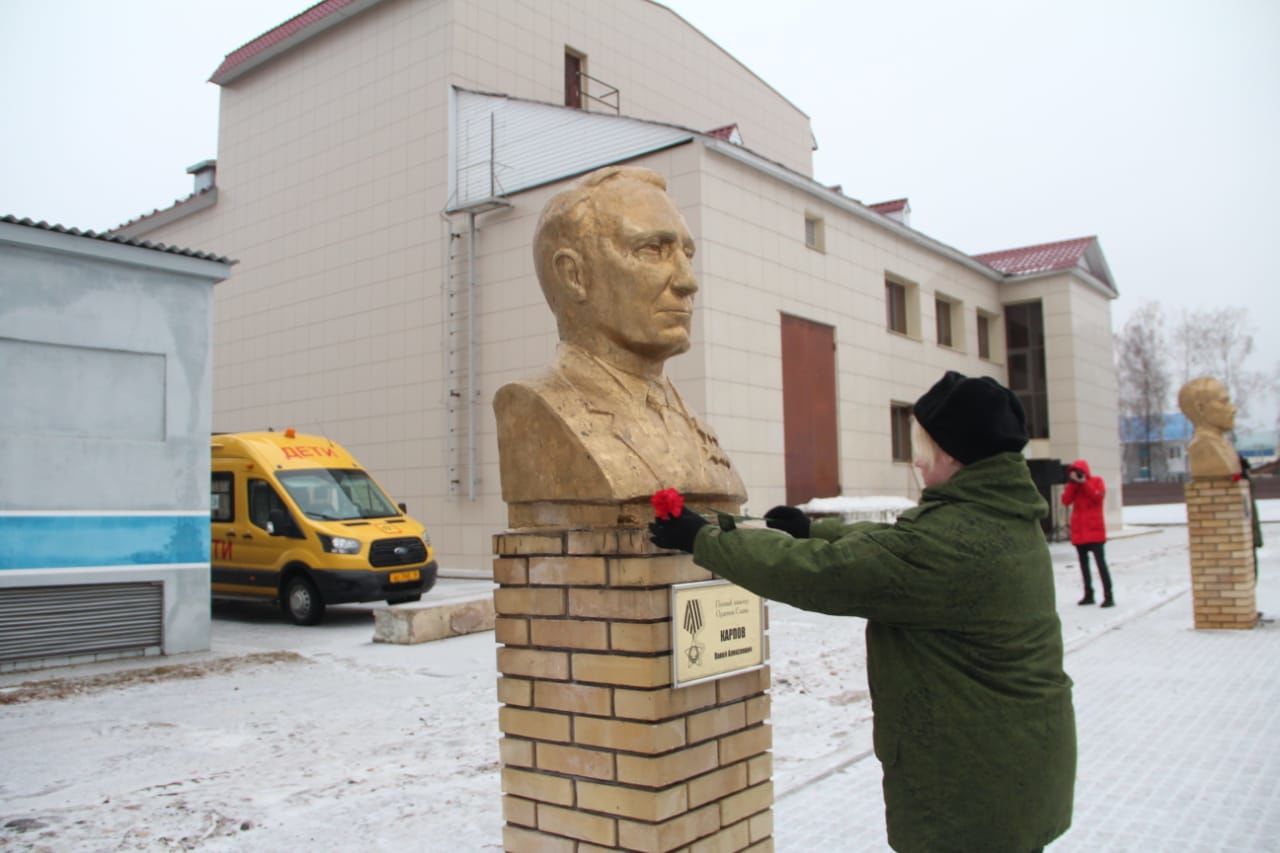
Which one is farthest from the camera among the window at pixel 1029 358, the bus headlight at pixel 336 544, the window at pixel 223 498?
the window at pixel 1029 358

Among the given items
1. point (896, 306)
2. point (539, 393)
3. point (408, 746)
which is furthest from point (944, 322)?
point (539, 393)

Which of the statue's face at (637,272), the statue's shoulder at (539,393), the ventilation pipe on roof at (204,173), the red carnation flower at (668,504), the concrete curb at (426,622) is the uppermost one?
the ventilation pipe on roof at (204,173)

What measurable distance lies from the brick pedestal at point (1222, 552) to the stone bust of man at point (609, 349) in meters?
8.45

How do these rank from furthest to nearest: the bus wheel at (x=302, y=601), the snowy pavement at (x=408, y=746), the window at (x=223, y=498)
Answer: the window at (x=223, y=498)
the bus wheel at (x=302, y=601)
the snowy pavement at (x=408, y=746)

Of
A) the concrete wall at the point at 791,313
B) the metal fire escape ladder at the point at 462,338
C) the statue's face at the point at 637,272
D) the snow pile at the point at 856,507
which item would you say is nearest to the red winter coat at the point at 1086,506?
the snow pile at the point at 856,507

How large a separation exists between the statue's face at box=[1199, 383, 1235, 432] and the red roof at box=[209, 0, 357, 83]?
16.8 meters

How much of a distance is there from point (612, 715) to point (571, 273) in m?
1.46

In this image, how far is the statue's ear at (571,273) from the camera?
3.43m

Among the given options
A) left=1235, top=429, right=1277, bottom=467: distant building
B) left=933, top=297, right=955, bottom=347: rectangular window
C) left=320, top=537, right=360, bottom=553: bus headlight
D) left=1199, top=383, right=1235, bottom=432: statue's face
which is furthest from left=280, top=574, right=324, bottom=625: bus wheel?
left=1235, top=429, right=1277, bottom=467: distant building

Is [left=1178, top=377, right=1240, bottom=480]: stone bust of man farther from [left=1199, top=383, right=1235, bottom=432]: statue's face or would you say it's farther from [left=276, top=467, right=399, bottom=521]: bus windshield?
[left=276, top=467, right=399, bottom=521]: bus windshield

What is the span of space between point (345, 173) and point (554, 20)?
5.16m

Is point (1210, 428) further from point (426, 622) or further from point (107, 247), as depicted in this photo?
point (107, 247)

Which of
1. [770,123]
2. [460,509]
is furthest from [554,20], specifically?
[460,509]

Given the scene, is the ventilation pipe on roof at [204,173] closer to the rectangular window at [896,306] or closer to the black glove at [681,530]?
the rectangular window at [896,306]
